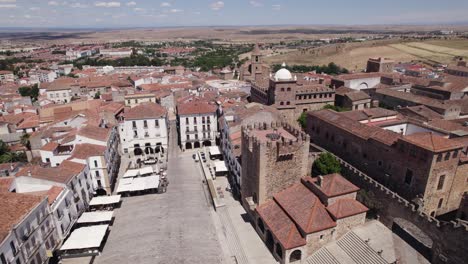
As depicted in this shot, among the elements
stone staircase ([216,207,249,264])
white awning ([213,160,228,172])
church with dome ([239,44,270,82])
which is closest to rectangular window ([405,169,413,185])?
stone staircase ([216,207,249,264])

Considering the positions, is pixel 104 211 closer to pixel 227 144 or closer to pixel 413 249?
pixel 227 144

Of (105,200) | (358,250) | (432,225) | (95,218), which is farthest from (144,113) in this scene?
(432,225)

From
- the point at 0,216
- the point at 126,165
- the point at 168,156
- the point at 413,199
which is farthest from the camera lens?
the point at 168,156

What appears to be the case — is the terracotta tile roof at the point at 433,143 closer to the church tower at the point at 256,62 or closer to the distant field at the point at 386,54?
the church tower at the point at 256,62

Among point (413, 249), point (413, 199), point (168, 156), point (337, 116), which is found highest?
point (337, 116)

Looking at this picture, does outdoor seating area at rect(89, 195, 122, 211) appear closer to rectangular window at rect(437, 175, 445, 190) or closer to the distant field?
rectangular window at rect(437, 175, 445, 190)

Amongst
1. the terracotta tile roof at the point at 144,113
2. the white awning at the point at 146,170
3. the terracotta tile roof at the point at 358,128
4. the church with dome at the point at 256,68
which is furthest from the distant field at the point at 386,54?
the white awning at the point at 146,170

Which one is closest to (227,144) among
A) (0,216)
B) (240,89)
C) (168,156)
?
(168,156)
